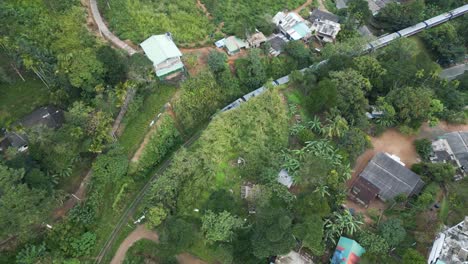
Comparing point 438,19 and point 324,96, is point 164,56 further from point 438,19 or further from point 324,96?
point 438,19

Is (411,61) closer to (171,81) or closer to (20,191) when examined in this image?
(171,81)

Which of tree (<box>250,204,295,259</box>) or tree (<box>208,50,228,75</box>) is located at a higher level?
tree (<box>208,50,228,75</box>)

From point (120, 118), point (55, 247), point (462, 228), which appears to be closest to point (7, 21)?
point (120, 118)

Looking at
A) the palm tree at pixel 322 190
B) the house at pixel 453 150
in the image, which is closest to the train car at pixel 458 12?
→ the house at pixel 453 150

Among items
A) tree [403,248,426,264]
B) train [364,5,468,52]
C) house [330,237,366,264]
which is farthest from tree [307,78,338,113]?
tree [403,248,426,264]

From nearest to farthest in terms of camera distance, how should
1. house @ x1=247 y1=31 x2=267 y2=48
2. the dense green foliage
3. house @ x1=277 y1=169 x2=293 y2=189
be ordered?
house @ x1=277 y1=169 x2=293 y2=189, the dense green foliage, house @ x1=247 y1=31 x2=267 y2=48

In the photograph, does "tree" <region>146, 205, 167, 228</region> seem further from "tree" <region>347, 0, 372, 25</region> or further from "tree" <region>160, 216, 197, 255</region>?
"tree" <region>347, 0, 372, 25</region>
